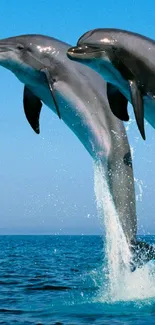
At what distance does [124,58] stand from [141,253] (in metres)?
3.86

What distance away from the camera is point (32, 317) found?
13344 millimetres

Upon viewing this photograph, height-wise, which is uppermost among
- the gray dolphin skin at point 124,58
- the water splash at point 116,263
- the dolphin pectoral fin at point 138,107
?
the gray dolphin skin at point 124,58

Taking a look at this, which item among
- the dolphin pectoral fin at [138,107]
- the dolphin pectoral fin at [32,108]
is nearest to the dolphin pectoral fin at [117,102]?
the dolphin pectoral fin at [138,107]

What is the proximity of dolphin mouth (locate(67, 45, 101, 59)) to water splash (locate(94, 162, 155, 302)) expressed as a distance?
3.19 meters

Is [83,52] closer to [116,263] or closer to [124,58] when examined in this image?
[124,58]

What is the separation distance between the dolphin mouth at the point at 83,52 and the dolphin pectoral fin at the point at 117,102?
1137 mm

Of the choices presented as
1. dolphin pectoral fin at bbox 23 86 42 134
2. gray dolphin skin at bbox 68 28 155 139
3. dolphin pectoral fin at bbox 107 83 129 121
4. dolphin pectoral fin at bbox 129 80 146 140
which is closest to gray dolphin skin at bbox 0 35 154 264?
dolphin pectoral fin at bbox 23 86 42 134

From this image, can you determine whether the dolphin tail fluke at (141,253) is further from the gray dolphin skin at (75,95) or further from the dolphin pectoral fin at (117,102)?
the dolphin pectoral fin at (117,102)

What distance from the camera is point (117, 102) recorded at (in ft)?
42.9

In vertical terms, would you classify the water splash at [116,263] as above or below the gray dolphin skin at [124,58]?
below

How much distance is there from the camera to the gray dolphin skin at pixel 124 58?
39.1 feet

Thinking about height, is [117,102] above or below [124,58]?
below

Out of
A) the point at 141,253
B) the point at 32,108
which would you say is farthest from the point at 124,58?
the point at 141,253

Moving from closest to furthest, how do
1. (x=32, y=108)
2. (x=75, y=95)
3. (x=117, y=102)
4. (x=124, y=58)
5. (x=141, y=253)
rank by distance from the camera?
(x=124, y=58) < (x=117, y=102) < (x=141, y=253) < (x=75, y=95) < (x=32, y=108)
